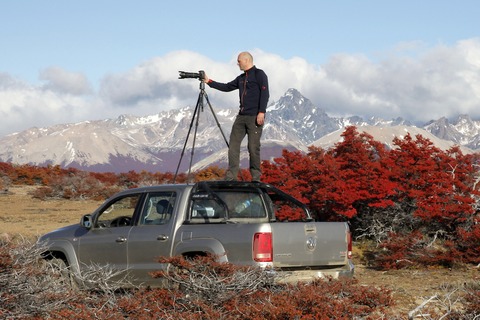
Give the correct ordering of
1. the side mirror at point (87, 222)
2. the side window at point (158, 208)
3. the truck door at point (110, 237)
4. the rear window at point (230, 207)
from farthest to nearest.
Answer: the side mirror at point (87, 222) → the truck door at point (110, 237) → the side window at point (158, 208) → the rear window at point (230, 207)

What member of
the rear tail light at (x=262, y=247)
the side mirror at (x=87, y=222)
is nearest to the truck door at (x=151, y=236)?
the side mirror at (x=87, y=222)

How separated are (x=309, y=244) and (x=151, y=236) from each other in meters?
1.92

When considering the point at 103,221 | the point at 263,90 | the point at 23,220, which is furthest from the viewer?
the point at 23,220

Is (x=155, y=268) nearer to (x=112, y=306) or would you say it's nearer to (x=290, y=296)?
(x=112, y=306)

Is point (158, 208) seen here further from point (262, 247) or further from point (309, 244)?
point (309, 244)

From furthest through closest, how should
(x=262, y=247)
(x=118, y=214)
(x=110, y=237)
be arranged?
(x=118, y=214)
(x=110, y=237)
(x=262, y=247)

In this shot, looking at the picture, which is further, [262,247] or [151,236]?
[151,236]

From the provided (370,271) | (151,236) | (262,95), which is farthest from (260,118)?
(370,271)

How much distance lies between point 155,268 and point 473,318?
12.8 feet

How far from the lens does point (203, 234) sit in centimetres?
889

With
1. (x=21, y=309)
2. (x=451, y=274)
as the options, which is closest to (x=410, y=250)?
(x=451, y=274)

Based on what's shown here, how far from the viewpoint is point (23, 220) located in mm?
26938

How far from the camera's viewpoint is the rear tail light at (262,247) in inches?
331

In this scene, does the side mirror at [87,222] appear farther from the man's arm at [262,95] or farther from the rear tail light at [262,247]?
the man's arm at [262,95]
